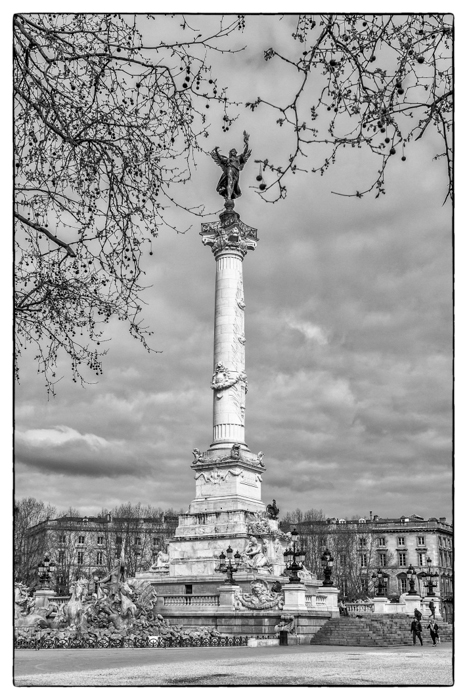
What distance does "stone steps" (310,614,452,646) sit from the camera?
3012cm

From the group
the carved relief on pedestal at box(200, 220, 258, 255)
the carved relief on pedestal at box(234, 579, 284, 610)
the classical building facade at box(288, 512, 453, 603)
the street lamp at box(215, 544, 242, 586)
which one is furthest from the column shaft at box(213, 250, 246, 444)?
the classical building facade at box(288, 512, 453, 603)

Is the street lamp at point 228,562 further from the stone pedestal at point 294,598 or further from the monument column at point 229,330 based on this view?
the monument column at point 229,330

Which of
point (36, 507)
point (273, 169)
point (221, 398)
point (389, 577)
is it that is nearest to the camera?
point (273, 169)

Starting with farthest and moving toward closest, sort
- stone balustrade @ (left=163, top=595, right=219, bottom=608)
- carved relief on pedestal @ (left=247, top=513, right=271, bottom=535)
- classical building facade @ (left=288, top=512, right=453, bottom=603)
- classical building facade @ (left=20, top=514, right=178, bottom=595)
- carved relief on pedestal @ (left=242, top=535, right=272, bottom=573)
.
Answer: classical building facade @ (left=288, top=512, right=453, bottom=603) < classical building facade @ (left=20, top=514, right=178, bottom=595) < carved relief on pedestal @ (left=247, top=513, right=271, bottom=535) < carved relief on pedestal @ (left=242, top=535, right=272, bottom=573) < stone balustrade @ (left=163, top=595, right=219, bottom=608)

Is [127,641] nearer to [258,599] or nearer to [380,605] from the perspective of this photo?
[258,599]

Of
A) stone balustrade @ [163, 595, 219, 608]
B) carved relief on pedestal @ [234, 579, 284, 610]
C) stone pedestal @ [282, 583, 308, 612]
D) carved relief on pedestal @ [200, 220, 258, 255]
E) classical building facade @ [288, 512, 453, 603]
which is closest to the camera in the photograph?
stone pedestal @ [282, 583, 308, 612]

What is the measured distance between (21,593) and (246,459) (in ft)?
43.1

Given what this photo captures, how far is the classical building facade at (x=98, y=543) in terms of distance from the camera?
186 feet

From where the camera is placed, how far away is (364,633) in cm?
3055

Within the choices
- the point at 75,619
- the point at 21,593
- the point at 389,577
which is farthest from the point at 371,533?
the point at 75,619

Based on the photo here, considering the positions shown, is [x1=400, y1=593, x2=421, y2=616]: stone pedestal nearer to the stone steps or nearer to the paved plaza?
the stone steps

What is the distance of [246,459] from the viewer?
43.5 m

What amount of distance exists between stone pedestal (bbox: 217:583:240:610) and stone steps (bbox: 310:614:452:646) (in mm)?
3586

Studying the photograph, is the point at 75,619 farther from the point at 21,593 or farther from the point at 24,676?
the point at 24,676
